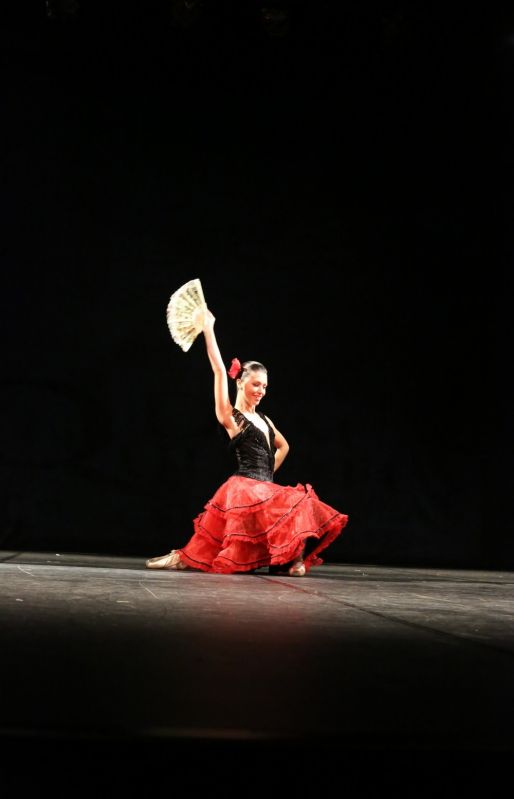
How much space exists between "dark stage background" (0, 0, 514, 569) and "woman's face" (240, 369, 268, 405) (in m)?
0.87

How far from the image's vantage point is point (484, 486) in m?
5.00

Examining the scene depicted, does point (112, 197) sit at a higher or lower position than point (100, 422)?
higher

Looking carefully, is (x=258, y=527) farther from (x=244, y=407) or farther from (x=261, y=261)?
(x=261, y=261)

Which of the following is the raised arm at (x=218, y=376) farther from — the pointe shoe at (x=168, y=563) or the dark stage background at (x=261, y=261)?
the dark stage background at (x=261, y=261)

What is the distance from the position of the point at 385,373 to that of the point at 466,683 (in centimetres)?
376

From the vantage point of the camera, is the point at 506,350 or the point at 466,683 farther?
the point at 506,350

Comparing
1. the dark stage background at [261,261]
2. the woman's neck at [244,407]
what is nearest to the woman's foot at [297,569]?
the woman's neck at [244,407]

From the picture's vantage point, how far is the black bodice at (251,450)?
3.71 m

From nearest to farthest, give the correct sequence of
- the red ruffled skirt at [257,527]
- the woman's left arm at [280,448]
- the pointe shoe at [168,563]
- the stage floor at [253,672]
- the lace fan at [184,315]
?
the stage floor at [253,672]
the red ruffled skirt at [257,527]
the pointe shoe at [168,563]
the lace fan at [184,315]
the woman's left arm at [280,448]

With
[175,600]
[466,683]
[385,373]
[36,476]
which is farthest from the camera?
[385,373]

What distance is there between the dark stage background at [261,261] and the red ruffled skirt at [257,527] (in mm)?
1158

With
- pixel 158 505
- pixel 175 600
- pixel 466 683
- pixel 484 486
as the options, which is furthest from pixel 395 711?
pixel 484 486

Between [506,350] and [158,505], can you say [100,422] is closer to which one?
[158,505]

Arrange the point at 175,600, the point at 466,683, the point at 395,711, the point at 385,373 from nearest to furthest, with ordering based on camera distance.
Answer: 1. the point at 395,711
2. the point at 466,683
3. the point at 175,600
4. the point at 385,373
